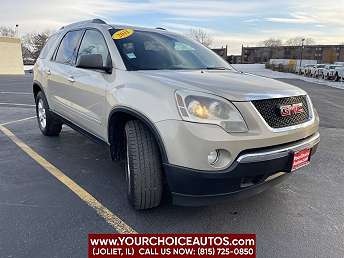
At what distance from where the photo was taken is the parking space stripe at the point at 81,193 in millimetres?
2871

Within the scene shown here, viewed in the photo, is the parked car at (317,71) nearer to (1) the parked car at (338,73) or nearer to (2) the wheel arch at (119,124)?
(1) the parked car at (338,73)

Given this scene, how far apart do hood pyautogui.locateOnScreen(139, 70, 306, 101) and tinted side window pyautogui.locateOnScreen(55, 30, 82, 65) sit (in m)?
1.73

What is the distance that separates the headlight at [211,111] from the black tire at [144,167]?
50 cm

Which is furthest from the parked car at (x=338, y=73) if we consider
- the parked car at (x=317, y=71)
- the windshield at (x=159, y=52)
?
the windshield at (x=159, y=52)

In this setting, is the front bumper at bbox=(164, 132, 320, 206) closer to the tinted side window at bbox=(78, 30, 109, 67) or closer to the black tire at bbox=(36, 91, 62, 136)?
the tinted side window at bbox=(78, 30, 109, 67)

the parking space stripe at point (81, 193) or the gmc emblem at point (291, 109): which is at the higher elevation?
the gmc emblem at point (291, 109)

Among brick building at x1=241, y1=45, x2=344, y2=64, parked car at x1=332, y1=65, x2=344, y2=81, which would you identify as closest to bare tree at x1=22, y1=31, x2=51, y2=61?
brick building at x1=241, y1=45, x2=344, y2=64

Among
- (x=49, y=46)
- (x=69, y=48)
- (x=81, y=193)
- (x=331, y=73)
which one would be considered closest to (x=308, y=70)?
(x=331, y=73)

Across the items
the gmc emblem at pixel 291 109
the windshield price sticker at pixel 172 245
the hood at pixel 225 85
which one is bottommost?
the windshield price sticker at pixel 172 245

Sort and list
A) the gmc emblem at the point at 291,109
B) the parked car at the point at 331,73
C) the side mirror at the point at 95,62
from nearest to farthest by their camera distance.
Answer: the gmc emblem at the point at 291,109 → the side mirror at the point at 95,62 → the parked car at the point at 331,73

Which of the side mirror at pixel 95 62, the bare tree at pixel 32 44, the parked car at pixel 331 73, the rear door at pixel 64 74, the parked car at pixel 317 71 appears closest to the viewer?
the side mirror at pixel 95 62

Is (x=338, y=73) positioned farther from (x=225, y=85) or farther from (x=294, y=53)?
(x=294, y=53)

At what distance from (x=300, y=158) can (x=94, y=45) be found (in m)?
2.62

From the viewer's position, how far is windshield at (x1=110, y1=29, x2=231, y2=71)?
3467mm
